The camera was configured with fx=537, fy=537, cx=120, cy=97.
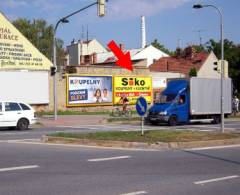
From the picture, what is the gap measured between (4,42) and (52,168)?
3039 centimetres

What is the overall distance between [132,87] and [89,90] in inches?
221

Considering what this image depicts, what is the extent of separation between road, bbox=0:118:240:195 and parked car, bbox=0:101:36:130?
9792 mm

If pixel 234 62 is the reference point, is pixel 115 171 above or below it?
below

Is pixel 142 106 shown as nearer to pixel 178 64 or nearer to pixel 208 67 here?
pixel 178 64

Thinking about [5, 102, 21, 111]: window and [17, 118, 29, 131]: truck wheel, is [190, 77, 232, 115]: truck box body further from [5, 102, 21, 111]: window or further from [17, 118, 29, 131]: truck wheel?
[5, 102, 21, 111]: window

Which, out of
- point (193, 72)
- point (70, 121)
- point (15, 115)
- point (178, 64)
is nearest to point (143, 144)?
point (15, 115)

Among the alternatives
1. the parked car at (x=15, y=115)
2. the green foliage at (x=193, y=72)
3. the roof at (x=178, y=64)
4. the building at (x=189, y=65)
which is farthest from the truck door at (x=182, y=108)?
the roof at (x=178, y=64)

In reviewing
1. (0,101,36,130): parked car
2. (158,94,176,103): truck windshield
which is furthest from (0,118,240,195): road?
(158,94,176,103): truck windshield

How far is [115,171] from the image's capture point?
11.8 meters

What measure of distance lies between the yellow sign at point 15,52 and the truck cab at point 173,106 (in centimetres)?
1319

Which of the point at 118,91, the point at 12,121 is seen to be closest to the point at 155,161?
the point at 12,121

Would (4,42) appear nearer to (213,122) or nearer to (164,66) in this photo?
(213,122)

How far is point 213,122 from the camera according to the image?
35.8 meters

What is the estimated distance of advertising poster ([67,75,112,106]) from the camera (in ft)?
149
